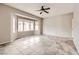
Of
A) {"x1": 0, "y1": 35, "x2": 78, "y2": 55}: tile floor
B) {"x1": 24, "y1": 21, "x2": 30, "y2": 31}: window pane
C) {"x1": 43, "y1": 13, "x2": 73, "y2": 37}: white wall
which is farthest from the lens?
{"x1": 24, "y1": 21, "x2": 30, "y2": 31}: window pane

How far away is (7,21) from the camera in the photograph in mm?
2295

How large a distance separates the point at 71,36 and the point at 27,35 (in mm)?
1233

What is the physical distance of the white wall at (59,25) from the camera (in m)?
2.20

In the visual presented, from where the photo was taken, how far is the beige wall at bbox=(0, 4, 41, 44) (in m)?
2.14

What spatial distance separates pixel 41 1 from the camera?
1.82 m

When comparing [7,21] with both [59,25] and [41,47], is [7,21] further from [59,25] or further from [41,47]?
[59,25]

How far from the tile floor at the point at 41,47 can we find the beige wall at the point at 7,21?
216 millimetres

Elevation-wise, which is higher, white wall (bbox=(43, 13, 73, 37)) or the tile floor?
white wall (bbox=(43, 13, 73, 37))

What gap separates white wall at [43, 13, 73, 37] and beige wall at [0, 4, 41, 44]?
356 millimetres

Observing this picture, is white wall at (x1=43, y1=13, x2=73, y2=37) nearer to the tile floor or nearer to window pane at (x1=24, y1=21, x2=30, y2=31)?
the tile floor

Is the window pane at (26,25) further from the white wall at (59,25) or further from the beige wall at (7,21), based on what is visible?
the white wall at (59,25)

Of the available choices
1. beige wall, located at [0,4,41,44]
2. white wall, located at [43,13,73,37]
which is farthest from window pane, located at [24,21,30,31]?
white wall, located at [43,13,73,37]
